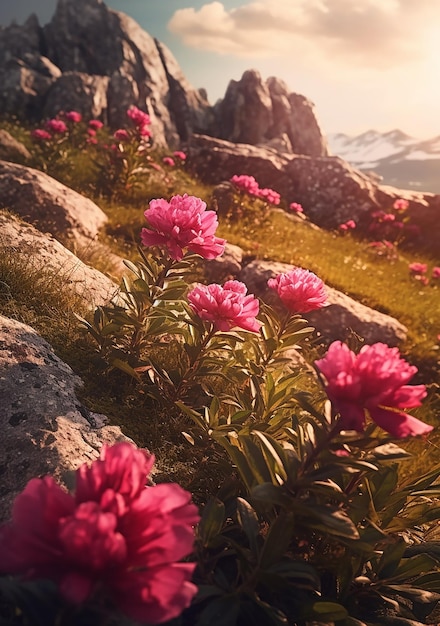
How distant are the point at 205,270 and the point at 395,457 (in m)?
5.86

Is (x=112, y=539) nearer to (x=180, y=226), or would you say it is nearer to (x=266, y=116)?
(x=180, y=226)

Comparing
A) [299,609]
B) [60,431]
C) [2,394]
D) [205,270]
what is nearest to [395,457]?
[299,609]

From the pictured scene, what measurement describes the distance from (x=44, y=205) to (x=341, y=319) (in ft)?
15.0

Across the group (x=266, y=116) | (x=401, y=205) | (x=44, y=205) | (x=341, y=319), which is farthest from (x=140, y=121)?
(x=266, y=116)

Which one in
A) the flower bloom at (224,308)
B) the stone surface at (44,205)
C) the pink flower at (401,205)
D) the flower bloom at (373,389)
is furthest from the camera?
the pink flower at (401,205)

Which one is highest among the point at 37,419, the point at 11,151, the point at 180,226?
the point at 11,151

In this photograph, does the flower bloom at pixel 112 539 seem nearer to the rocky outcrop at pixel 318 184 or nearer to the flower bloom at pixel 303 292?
the flower bloom at pixel 303 292

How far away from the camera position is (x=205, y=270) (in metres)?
7.59

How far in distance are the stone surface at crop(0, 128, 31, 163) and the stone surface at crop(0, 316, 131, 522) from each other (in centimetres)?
895

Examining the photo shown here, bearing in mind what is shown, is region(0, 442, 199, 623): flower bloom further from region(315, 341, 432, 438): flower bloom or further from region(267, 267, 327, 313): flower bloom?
region(267, 267, 327, 313): flower bloom

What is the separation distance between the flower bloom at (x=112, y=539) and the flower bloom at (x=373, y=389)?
63 cm

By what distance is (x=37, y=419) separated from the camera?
252cm

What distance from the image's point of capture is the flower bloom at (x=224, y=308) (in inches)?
110

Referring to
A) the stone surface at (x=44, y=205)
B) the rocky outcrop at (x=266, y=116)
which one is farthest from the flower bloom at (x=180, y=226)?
the rocky outcrop at (x=266, y=116)
